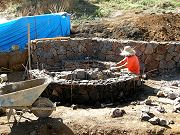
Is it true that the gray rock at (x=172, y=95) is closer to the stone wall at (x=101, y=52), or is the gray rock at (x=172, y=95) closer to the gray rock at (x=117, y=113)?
the gray rock at (x=117, y=113)

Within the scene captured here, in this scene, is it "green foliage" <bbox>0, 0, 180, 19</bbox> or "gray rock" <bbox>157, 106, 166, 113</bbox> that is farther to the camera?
Answer: "green foliage" <bbox>0, 0, 180, 19</bbox>

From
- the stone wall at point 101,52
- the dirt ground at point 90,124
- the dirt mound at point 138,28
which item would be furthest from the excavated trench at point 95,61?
the dirt mound at point 138,28

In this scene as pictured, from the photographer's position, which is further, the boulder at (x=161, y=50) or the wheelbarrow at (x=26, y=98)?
the boulder at (x=161, y=50)

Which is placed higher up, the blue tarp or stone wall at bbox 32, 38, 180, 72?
the blue tarp

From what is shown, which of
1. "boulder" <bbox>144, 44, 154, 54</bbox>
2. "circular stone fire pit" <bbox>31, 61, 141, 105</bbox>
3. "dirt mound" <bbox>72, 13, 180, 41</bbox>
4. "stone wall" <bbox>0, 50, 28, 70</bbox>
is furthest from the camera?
"dirt mound" <bbox>72, 13, 180, 41</bbox>

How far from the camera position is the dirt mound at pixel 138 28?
54.5ft

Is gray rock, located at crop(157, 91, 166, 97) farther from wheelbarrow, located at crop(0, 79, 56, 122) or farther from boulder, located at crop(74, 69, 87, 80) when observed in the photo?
wheelbarrow, located at crop(0, 79, 56, 122)

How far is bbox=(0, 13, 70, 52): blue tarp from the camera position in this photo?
16.4m

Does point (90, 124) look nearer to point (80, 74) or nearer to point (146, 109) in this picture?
point (146, 109)

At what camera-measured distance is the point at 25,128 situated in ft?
31.2

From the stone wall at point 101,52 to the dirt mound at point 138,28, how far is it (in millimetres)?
1834

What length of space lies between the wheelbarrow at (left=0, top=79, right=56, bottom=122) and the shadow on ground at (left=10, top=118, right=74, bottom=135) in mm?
233

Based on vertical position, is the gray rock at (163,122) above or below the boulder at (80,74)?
below

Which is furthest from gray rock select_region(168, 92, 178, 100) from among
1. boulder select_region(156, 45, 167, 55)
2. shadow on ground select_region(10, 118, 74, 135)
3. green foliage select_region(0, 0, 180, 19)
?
green foliage select_region(0, 0, 180, 19)
